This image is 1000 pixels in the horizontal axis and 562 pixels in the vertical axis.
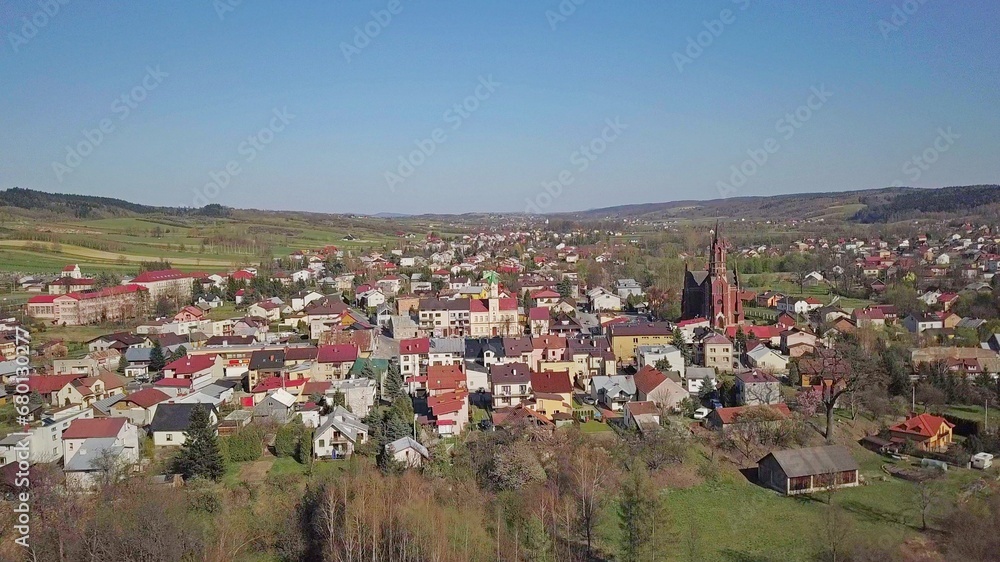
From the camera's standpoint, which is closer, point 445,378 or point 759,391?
point 759,391

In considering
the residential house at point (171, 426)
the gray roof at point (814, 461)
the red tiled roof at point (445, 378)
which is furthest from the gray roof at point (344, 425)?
the gray roof at point (814, 461)

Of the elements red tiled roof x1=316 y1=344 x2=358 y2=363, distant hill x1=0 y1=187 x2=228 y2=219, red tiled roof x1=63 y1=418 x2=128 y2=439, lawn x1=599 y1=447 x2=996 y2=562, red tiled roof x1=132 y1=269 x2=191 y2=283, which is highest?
distant hill x1=0 y1=187 x2=228 y2=219

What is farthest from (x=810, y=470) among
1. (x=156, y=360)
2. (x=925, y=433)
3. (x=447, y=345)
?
(x=156, y=360)

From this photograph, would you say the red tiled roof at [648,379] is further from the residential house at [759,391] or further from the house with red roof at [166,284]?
the house with red roof at [166,284]

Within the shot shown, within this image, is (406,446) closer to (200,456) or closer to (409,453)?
(409,453)

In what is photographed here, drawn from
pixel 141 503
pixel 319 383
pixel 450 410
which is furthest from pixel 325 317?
pixel 141 503

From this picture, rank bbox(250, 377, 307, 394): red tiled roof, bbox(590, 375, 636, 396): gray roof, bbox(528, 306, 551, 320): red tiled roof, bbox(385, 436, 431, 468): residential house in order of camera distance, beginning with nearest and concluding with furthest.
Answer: bbox(385, 436, 431, 468): residential house → bbox(590, 375, 636, 396): gray roof → bbox(250, 377, 307, 394): red tiled roof → bbox(528, 306, 551, 320): red tiled roof

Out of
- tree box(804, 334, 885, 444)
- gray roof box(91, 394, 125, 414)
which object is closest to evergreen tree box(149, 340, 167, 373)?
gray roof box(91, 394, 125, 414)

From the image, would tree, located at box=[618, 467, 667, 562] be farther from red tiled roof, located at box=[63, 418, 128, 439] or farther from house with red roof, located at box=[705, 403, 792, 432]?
red tiled roof, located at box=[63, 418, 128, 439]
